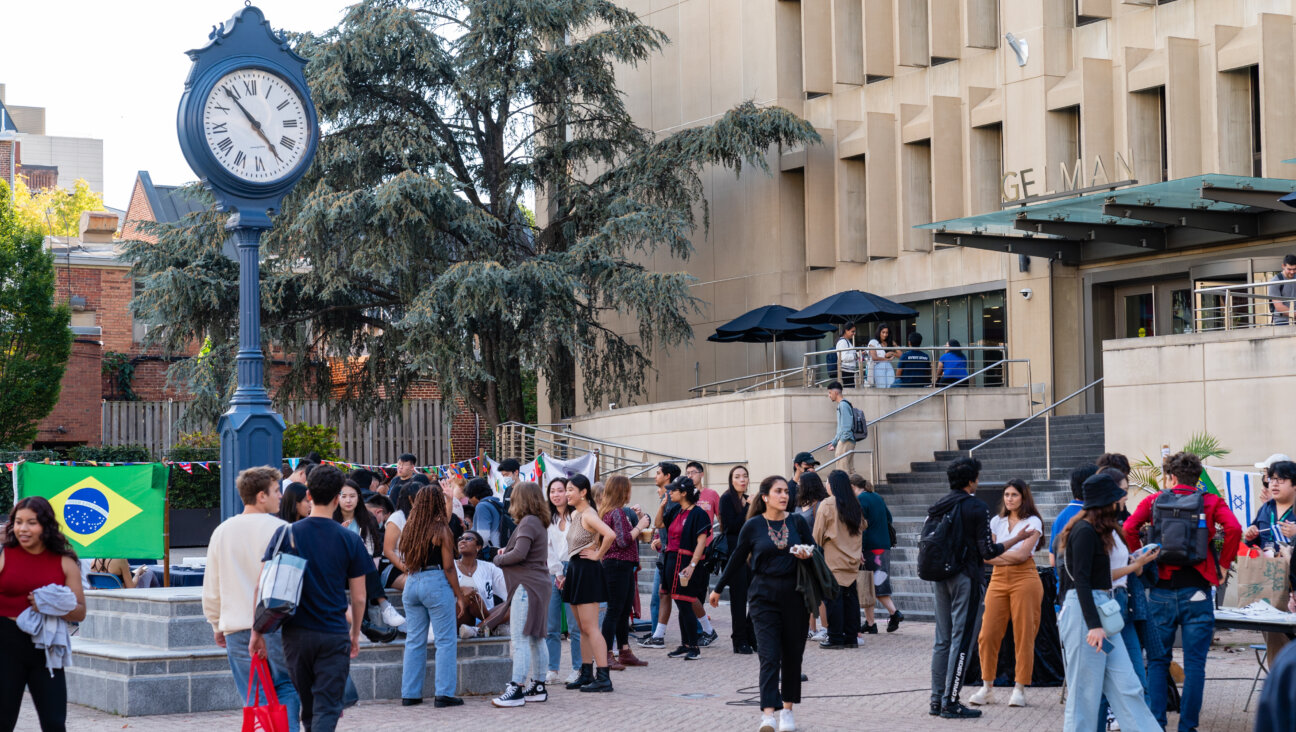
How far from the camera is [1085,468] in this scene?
10242 mm

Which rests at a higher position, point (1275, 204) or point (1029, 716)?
point (1275, 204)

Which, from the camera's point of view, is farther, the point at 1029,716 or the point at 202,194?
the point at 202,194

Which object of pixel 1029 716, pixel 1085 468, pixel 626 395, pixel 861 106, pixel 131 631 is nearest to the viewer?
pixel 1085 468

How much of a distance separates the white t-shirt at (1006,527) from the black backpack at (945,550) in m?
0.41

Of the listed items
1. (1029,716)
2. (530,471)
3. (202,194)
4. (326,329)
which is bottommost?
(1029,716)

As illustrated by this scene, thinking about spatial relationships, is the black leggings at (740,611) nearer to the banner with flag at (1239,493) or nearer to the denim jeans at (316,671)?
the banner with flag at (1239,493)

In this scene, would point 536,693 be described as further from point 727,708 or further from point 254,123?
point 254,123

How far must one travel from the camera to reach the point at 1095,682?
29.1 ft

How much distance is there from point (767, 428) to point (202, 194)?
14.2 metres

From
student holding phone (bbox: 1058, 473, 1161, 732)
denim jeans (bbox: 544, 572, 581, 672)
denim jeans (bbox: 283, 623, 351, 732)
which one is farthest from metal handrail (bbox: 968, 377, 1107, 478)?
denim jeans (bbox: 283, 623, 351, 732)

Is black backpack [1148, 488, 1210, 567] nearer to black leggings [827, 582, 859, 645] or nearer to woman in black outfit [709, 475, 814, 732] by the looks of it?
woman in black outfit [709, 475, 814, 732]

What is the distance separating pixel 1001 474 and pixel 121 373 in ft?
94.5

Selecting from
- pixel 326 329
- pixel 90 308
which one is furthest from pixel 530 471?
pixel 90 308

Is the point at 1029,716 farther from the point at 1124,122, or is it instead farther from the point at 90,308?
the point at 90,308
